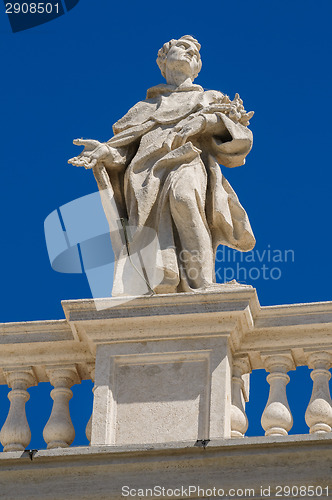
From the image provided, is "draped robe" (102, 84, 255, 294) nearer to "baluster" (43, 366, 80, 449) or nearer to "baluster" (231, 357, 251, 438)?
"baluster" (231, 357, 251, 438)

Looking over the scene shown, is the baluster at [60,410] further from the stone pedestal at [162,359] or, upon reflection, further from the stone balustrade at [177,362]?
the stone pedestal at [162,359]

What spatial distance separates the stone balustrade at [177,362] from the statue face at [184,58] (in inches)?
103

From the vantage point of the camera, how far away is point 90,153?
12.3 metres

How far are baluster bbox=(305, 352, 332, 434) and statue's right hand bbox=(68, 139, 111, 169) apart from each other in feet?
8.67

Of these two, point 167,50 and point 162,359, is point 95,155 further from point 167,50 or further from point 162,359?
point 162,359

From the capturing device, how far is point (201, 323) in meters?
11.0

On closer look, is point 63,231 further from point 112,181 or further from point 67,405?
point 67,405

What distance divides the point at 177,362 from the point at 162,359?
12 cm

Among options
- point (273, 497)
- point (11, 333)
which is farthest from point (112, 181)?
point (273, 497)

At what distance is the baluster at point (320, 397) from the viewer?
10570 mm

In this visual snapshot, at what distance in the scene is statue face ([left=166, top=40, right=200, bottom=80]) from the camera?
42.6 ft

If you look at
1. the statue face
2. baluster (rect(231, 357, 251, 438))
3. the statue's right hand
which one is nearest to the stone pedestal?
baluster (rect(231, 357, 251, 438))

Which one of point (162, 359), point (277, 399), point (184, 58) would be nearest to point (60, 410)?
point (162, 359)

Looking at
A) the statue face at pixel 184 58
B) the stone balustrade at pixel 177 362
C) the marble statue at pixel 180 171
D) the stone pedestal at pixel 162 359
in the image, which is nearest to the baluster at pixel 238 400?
the stone balustrade at pixel 177 362
